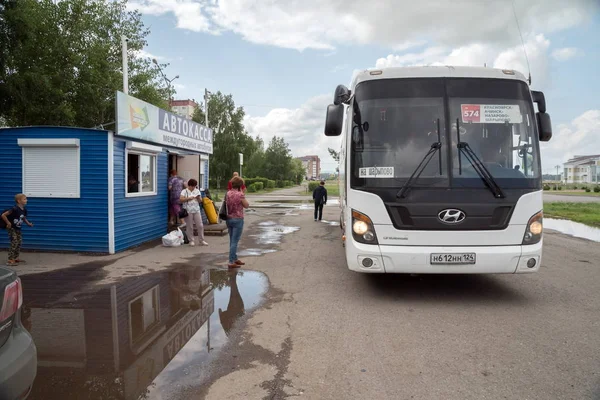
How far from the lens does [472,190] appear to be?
569 cm

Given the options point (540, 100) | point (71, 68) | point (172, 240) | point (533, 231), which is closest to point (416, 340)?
point (533, 231)

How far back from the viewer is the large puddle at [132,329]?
3605 mm

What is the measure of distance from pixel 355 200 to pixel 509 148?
218 centimetres

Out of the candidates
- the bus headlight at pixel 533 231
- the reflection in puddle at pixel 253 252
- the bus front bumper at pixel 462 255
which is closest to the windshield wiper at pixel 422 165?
the bus front bumper at pixel 462 255

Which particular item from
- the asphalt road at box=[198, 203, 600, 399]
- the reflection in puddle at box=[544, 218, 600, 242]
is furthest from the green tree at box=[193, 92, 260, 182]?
the asphalt road at box=[198, 203, 600, 399]

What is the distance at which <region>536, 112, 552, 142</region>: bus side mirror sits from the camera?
6133 millimetres

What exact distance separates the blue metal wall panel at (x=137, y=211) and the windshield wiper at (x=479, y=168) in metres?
7.37

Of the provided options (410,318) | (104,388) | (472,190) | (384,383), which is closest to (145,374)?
(104,388)

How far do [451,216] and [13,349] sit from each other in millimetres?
4833

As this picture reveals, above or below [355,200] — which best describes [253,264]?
below

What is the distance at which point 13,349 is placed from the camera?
260cm

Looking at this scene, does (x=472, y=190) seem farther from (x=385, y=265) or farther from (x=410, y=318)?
(x=410, y=318)

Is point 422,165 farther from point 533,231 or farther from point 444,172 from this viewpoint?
point 533,231

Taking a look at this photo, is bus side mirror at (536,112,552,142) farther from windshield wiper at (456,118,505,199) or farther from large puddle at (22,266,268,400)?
large puddle at (22,266,268,400)
